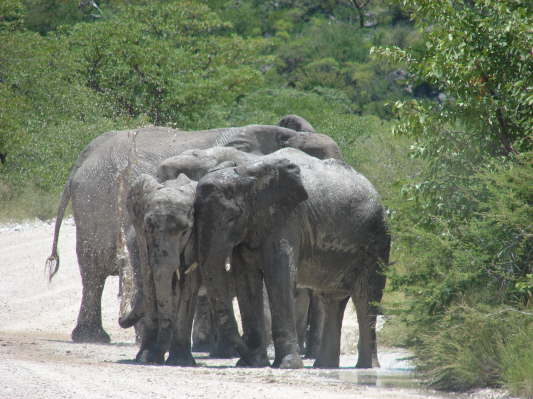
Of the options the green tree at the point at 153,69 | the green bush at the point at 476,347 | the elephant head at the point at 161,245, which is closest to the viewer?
the green bush at the point at 476,347

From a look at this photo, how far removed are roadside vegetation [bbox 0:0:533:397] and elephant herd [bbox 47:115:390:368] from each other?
0.49 metres

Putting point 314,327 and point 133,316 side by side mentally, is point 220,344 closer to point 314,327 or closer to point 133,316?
point 133,316

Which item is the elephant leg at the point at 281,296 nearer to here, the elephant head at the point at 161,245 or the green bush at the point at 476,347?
the elephant head at the point at 161,245

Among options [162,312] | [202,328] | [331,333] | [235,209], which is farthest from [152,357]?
[202,328]

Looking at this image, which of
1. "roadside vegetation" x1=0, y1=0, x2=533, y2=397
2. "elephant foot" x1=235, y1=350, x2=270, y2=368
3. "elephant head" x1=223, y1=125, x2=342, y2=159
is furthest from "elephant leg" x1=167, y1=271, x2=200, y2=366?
"elephant head" x1=223, y1=125, x2=342, y2=159

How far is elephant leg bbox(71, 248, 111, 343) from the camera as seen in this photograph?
15.2m

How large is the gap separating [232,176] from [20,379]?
3971 mm

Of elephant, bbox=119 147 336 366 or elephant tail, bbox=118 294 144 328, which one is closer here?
elephant, bbox=119 147 336 366

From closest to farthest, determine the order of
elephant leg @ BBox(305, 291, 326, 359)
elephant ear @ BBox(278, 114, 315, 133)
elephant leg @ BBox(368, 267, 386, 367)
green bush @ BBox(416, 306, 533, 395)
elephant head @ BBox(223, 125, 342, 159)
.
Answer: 1. green bush @ BBox(416, 306, 533, 395)
2. elephant leg @ BBox(368, 267, 386, 367)
3. elephant leg @ BBox(305, 291, 326, 359)
4. elephant head @ BBox(223, 125, 342, 159)
5. elephant ear @ BBox(278, 114, 315, 133)

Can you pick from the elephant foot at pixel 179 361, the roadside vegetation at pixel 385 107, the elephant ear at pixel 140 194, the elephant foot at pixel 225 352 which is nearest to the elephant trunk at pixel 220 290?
the elephant foot at pixel 225 352

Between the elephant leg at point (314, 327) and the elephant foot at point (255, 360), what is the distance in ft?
9.32

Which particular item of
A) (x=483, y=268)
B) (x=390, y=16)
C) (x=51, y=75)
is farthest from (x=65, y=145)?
(x=390, y=16)

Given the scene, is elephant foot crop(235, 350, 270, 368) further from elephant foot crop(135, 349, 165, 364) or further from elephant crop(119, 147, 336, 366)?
elephant foot crop(135, 349, 165, 364)

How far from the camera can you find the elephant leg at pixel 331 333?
13.0 m
